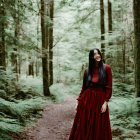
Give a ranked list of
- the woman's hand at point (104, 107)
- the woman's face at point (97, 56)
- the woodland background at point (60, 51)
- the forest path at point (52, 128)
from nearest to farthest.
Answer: the woman's hand at point (104, 107)
the woman's face at point (97, 56)
the forest path at point (52, 128)
the woodland background at point (60, 51)

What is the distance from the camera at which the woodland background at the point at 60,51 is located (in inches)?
199

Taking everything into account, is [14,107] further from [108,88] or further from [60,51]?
[60,51]

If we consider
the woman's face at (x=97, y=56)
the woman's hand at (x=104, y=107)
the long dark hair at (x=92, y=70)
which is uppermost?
the woman's face at (x=97, y=56)

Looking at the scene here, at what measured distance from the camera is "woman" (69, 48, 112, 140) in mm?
3189

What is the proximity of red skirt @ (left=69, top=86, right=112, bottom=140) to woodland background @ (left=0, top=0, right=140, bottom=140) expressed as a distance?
1288mm

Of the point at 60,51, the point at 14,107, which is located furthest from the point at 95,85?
the point at 60,51

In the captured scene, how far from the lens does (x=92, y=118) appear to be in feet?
10.6

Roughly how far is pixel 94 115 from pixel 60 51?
50.3 ft

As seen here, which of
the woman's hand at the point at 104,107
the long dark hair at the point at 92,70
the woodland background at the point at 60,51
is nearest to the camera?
the woman's hand at the point at 104,107

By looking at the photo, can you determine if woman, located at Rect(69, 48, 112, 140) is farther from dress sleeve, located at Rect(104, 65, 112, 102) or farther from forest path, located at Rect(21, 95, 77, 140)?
forest path, located at Rect(21, 95, 77, 140)

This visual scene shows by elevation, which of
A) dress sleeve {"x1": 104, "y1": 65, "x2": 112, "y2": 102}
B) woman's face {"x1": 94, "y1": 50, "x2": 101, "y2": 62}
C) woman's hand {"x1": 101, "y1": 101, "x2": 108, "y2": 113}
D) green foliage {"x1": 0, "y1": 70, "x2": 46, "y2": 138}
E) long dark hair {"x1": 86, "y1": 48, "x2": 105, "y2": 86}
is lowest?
green foliage {"x1": 0, "y1": 70, "x2": 46, "y2": 138}

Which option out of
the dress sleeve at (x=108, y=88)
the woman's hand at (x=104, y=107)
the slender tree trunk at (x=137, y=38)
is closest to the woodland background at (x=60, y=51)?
the slender tree trunk at (x=137, y=38)

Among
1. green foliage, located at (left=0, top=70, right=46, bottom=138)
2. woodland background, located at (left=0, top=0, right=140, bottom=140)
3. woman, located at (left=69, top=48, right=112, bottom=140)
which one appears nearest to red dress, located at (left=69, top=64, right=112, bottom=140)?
woman, located at (left=69, top=48, right=112, bottom=140)

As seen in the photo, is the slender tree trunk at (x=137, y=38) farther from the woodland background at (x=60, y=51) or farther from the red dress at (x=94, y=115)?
the red dress at (x=94, y=115)
